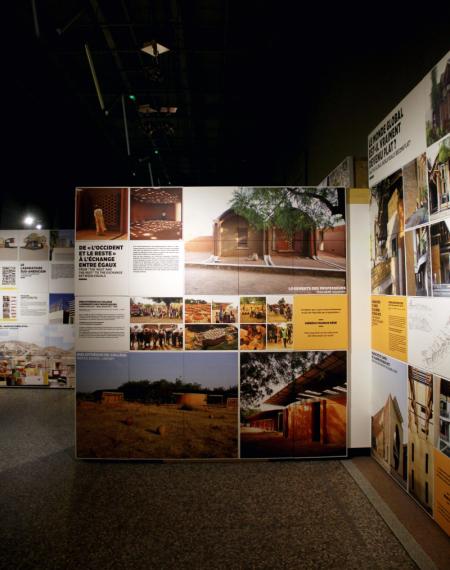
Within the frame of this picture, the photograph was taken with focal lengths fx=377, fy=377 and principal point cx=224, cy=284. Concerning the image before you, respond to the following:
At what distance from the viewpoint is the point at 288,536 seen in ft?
8.89

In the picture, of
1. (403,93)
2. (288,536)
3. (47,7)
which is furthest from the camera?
(47,7)

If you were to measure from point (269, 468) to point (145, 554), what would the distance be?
155 cm

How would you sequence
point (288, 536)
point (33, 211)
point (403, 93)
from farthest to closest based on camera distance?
1. point (33, 211)
2. point (403, 93)
3. point (288, 536)

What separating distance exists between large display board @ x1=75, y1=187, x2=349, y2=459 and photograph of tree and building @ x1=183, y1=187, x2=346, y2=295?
1 cm

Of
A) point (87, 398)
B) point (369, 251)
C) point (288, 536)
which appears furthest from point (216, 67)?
point (288, 536)

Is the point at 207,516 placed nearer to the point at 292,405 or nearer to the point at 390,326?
the point at 292,405

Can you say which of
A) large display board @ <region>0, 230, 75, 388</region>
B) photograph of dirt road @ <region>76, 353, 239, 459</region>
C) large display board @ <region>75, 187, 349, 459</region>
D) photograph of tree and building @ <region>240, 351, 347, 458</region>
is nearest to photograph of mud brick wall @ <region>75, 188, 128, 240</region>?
large display board @ <region>75, 187, 349, 459</region>

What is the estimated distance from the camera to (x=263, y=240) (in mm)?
3842

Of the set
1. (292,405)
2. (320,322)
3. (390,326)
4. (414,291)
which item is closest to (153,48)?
(320,322)

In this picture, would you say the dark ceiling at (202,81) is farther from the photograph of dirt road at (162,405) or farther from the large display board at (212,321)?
the photograph of dirt road at (162,405)

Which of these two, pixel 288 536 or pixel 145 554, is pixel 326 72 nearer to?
pixel 288 536

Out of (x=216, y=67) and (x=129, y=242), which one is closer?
(x=129, y=242)

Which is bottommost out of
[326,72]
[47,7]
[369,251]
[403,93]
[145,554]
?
[145,554]

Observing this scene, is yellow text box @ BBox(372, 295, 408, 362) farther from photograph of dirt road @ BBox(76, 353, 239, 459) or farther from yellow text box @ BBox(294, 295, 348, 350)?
photograph of dirt road @ BBox(76, 353, 239, 459)
